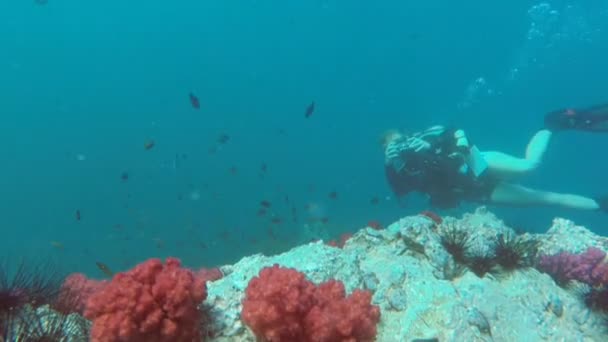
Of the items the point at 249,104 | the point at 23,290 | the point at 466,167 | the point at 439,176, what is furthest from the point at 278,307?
the point at 249,104

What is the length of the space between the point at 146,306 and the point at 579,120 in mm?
15877

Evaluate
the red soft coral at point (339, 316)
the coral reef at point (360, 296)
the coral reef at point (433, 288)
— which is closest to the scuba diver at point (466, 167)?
the coral reef at point (360, 296)

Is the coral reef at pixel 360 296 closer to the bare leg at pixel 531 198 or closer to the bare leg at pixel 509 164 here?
the bare leg at pixel 509 164

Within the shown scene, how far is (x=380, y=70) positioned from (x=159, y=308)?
3707 inches

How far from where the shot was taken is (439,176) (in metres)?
11.8

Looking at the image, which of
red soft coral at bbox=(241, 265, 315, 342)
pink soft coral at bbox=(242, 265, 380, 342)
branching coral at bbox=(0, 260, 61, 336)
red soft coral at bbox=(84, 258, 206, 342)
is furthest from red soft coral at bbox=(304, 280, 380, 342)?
branching coral at bbox=(0, 260, 61, 336)

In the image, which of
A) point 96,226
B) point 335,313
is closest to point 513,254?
point 335,313

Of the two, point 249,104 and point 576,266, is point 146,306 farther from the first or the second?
point 249,104

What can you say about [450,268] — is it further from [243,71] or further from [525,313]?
[243,71]

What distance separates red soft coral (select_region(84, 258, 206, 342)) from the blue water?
76.4 ft

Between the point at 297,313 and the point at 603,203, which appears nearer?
the point at 297,313

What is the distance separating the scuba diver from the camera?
1141 cm

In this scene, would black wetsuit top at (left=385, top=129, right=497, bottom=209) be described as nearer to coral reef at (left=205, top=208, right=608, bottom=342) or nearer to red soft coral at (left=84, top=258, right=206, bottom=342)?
coral reef at (left=205, top=208, right=608, bottom=342)

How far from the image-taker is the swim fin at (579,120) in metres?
14.2
